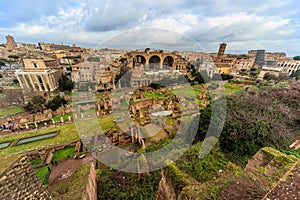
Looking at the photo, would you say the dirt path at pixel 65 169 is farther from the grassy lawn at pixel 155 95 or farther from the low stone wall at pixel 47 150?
the grassy lawn at pixel 155 95

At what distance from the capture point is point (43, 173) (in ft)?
31.5

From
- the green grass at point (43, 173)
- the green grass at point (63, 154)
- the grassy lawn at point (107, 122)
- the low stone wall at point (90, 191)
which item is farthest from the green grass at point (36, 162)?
the low stone wall at point (90, 191)

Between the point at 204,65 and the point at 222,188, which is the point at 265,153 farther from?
the point at 204,65

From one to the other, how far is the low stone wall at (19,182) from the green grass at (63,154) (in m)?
9.24

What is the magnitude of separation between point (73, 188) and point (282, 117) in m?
14.0

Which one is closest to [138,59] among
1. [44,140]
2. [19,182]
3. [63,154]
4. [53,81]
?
[53,81]

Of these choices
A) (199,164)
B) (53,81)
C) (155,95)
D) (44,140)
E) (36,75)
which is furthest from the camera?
(53,81)

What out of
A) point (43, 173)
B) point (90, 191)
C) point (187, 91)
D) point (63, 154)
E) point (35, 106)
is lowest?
point (187, 91)

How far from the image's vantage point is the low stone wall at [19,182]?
2754mm

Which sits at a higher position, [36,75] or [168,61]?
[168,61]

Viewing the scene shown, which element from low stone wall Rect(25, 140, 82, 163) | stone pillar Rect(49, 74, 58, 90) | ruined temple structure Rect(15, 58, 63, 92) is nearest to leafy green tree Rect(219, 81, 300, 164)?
low stone wall Rect(25, 140, 82, 163)

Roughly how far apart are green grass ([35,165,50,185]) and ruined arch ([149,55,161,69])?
50.3 m

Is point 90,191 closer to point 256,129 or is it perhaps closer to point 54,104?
point 256,129

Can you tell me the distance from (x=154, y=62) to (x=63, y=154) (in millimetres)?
52589
